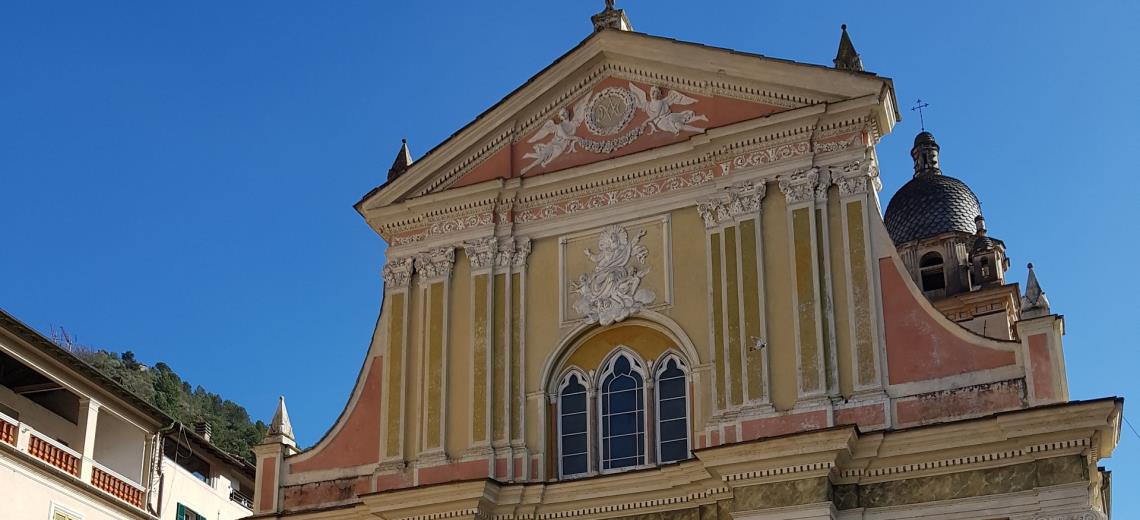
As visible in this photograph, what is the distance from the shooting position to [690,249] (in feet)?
70.1

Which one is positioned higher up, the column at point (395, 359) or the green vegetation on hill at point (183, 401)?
the green vegetation on hill at point (183, 401)

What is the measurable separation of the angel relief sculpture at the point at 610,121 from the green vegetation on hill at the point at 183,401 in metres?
25.8

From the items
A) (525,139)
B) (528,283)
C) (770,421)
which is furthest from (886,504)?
(525,139)

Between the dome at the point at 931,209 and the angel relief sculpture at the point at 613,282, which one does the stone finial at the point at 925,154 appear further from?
the angel relief sculpture at the point at 613,282

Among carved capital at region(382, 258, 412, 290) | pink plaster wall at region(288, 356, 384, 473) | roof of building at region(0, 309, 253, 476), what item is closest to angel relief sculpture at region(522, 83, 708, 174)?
carved capital at region(382, 258, 412, 290)

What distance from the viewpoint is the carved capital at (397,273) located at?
23094mm

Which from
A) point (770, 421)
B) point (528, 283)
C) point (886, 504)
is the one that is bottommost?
point (886, 504)

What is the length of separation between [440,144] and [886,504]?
9.44 metres

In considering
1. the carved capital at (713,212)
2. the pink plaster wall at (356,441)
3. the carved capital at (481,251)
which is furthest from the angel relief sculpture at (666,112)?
the pink plaster wall at (356,441)

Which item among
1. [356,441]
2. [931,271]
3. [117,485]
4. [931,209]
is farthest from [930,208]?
[117,485]

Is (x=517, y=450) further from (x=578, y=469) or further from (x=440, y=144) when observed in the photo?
(x=440, y=144)

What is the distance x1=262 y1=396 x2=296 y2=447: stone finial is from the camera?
2286cm

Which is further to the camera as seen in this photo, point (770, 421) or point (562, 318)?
point (562, 318)

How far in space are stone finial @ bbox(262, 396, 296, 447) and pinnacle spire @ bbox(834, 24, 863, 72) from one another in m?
10.3
